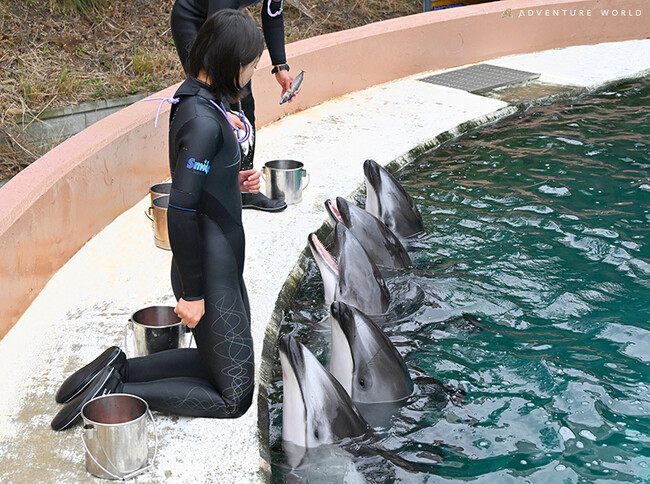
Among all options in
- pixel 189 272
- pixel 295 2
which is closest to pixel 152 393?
pixel 189 272

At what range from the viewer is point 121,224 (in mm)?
4848

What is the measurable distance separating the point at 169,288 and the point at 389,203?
1.78 metres

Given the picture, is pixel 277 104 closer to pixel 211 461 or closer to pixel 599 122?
pixel 599 122

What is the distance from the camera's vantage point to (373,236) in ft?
15.6

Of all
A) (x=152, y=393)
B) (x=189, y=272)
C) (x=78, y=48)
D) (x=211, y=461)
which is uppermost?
(x=78, y=48)

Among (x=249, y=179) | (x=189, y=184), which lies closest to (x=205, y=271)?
(x=189, y=184)

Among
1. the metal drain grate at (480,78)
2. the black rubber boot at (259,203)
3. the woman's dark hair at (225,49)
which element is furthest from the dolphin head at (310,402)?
the metal drain grate at (480,78)

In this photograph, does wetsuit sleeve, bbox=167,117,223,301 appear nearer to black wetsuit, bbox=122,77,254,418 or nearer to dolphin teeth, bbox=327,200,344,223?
black wetsuit, bbox=122,77,254,418

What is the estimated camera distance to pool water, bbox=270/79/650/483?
333 centimetres

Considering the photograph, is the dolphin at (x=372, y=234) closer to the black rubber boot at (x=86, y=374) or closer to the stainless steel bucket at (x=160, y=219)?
the stainless steel bucket at (x=160, y=219)

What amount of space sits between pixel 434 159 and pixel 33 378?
4.30 m

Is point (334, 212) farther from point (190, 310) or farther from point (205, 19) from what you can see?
point (190, 310)

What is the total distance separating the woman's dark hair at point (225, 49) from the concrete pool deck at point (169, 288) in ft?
4.40

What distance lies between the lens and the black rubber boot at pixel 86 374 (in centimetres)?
302
